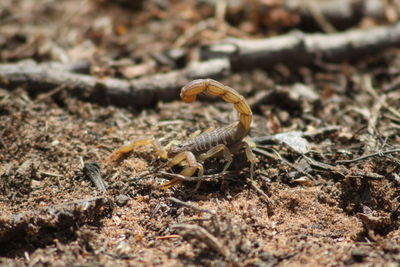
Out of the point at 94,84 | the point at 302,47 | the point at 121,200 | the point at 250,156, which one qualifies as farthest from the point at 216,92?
the point at 302,47

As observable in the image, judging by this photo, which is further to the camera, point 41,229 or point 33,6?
point 33,6

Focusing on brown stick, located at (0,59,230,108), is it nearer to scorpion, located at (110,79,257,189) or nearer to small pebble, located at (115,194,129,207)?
scorpion, located at (110,79,257,189)

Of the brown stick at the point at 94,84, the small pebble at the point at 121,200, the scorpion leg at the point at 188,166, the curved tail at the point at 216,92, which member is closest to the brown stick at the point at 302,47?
the brown stick at the point at 94,84

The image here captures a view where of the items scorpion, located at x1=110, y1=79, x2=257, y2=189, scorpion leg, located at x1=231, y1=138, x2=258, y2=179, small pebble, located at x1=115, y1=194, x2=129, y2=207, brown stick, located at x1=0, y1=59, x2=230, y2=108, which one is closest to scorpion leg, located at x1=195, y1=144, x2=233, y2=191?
scorpion, located at x1=110, y1=79, x2=257, y2=189

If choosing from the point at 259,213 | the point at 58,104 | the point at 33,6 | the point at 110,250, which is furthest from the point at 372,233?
the point at 33,6

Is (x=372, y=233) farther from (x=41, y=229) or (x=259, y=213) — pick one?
(x=41, y=229)

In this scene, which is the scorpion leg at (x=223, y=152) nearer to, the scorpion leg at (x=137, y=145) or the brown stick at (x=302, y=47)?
the scorpion leg at (x=137, y=145)

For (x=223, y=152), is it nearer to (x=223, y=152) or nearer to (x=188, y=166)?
(x=223, y=152)
